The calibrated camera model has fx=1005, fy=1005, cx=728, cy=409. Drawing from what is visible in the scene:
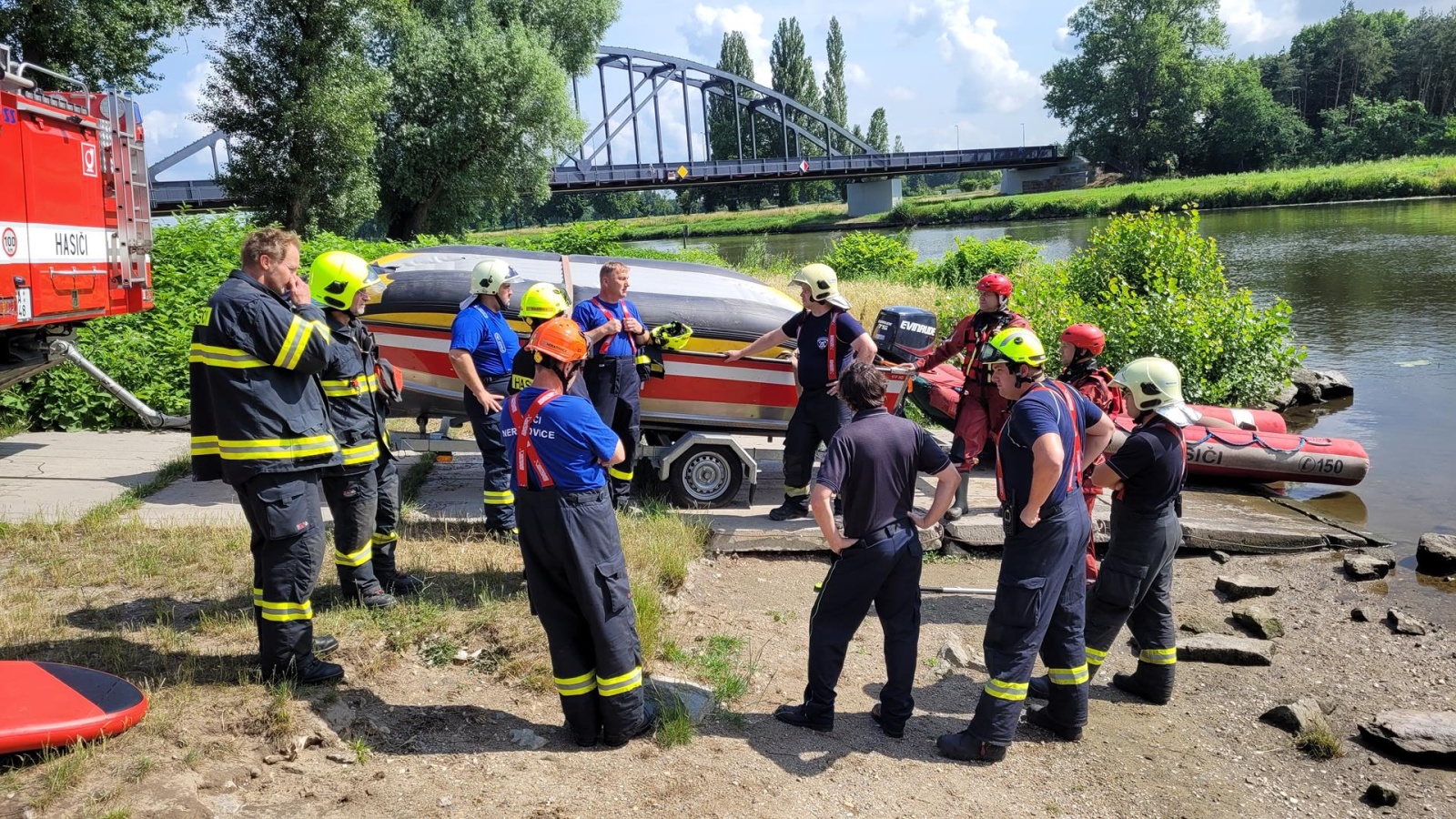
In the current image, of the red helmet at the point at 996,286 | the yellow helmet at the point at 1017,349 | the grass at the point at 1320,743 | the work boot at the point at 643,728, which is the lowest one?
the grass at the point at 1320,743

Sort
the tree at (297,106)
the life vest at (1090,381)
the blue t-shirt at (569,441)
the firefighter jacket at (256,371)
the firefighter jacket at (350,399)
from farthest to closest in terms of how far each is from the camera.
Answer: the tree at (297,106)
the life vest at (1090,381)
the firefighter jacket at (350,399)
the firefighter jacket at (256,371)
the blue t-shirt at (569,441)

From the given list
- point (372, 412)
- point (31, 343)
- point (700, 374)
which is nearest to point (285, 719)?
point (372, 412)

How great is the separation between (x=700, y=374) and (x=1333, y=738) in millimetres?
4720

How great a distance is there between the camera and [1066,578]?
4.48m

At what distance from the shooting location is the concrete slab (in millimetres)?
7289

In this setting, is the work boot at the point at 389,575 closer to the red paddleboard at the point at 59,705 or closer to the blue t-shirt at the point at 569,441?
the red paddleboard at the point at 59,705

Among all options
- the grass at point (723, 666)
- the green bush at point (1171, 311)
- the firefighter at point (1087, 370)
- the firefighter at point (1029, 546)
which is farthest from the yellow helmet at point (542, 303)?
the green bush at point (1171, 311)

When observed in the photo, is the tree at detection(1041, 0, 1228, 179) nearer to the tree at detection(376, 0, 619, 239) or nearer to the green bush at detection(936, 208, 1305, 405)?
the tree at detection(376, 0, 619, 239)

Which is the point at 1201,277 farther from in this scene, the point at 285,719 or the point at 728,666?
the point at 285,719

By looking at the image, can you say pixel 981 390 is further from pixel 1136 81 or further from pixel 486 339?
pixel 1136 81

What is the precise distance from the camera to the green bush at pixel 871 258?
805 inches

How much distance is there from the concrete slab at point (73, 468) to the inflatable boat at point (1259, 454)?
6839 millimetres

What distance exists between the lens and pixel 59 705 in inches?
156

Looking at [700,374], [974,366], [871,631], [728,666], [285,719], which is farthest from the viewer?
[700,374]
